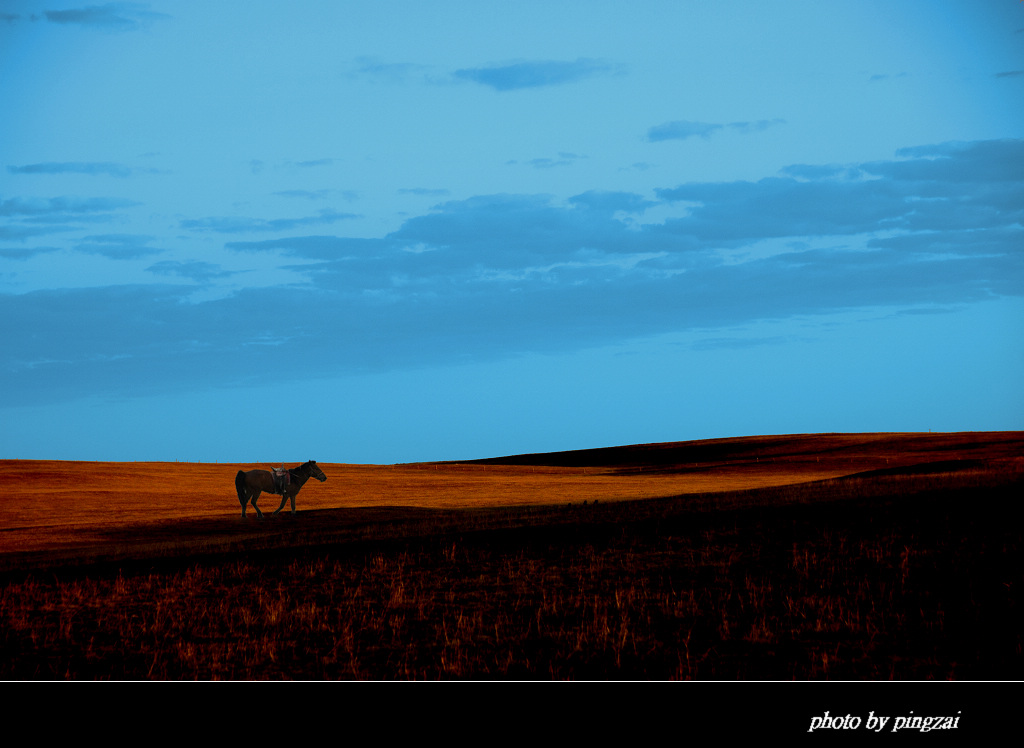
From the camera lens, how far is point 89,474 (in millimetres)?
56375

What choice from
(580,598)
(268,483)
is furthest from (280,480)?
(580,598)

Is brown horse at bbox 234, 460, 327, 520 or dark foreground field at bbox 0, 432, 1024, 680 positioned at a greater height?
brown horse at bbox 234, 460, 327, 520

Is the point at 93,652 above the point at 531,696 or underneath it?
underneath

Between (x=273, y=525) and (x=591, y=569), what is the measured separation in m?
20.7

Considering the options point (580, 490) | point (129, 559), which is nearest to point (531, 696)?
point (129, 559)

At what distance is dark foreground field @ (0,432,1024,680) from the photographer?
1008cm

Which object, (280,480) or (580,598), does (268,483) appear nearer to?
(280,480)

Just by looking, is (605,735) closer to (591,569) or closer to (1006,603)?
(1006,603)

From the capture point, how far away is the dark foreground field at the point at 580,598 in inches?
397

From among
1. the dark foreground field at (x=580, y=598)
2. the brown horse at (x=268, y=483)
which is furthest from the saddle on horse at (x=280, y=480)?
the dark foreground field at (x=580, y=598)

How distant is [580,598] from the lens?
13172 millimetres

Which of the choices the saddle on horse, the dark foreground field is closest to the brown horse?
the saddle on horse

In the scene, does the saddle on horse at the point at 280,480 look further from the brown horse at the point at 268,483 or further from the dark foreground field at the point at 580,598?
the dark foreground field at the point at 580,598

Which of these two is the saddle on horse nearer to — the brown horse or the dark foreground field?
the brown horse
